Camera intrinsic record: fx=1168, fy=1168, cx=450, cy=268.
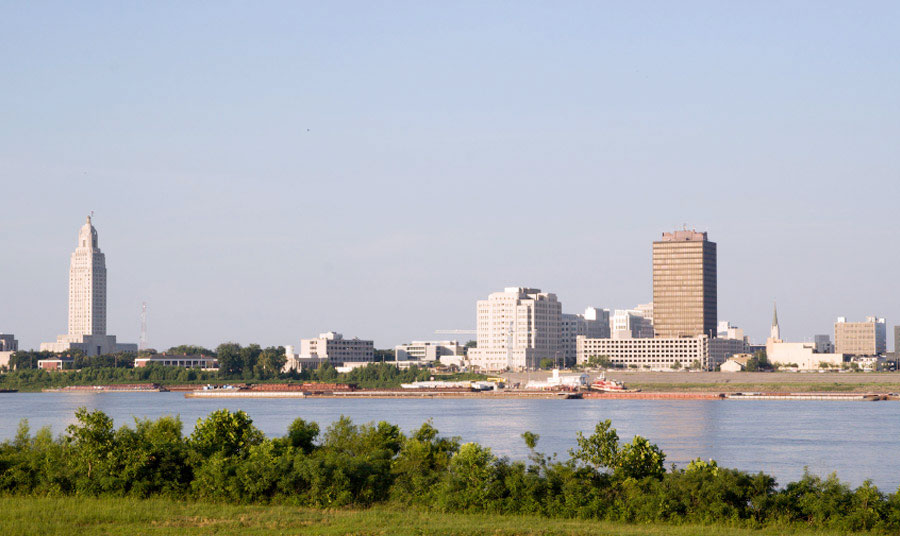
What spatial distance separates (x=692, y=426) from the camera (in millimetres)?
102562

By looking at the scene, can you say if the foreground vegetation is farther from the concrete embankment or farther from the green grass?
the concrete embankment

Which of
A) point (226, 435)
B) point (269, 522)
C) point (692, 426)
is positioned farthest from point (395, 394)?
point (269, 522)

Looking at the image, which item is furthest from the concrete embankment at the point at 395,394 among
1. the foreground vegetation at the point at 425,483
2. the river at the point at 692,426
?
the foreground vegetation at the point at 425,483

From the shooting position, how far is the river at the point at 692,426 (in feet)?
226

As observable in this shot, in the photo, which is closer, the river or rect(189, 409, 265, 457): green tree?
rect(189, 409, 265, 457): green tree

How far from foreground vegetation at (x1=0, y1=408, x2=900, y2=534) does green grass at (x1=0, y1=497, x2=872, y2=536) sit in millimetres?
237

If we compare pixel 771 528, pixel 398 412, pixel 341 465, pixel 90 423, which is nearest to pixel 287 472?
pixel 341 465

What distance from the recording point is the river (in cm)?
6894

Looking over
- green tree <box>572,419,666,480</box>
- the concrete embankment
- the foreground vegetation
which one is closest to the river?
the concrete embankment

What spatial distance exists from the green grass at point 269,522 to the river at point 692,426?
22659 mm

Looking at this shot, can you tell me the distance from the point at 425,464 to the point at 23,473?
13.7m

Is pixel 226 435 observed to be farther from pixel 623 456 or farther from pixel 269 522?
pixel 623 456

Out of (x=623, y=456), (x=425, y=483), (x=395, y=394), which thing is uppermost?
Answer: (x=623, y=456)

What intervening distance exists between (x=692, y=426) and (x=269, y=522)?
7485 centimetres
